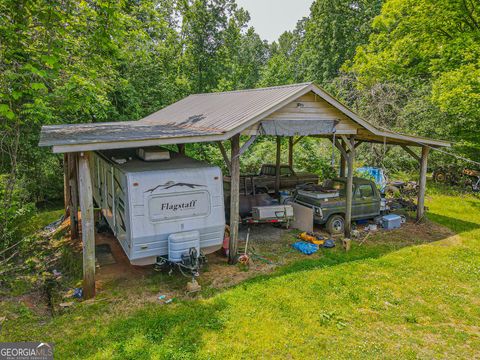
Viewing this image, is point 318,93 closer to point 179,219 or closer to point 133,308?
point 179,219

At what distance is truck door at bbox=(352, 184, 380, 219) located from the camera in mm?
11461

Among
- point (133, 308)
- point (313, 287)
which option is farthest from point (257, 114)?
point (133, 308)

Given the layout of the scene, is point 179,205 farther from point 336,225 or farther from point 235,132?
point 336,225

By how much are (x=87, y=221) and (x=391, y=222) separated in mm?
9907

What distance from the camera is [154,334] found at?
18.4 ft

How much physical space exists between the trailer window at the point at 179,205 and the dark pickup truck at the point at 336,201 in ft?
15.8

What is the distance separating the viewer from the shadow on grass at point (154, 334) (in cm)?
515

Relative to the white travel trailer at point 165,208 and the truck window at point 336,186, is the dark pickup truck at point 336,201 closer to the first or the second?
the truck window at point 336,186

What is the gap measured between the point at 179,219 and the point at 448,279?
6.63m

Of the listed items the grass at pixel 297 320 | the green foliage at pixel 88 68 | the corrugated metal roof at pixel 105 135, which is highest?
the green foliage at pixel 88 68

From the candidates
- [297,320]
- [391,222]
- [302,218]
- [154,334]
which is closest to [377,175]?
[391,222]

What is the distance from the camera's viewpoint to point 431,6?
17.0 meters

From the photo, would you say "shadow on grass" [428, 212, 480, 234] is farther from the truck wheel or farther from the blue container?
the truck wheel

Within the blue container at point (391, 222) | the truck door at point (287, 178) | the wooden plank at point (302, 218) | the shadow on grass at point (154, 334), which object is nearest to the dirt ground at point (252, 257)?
the blue container at point (391, 222)
